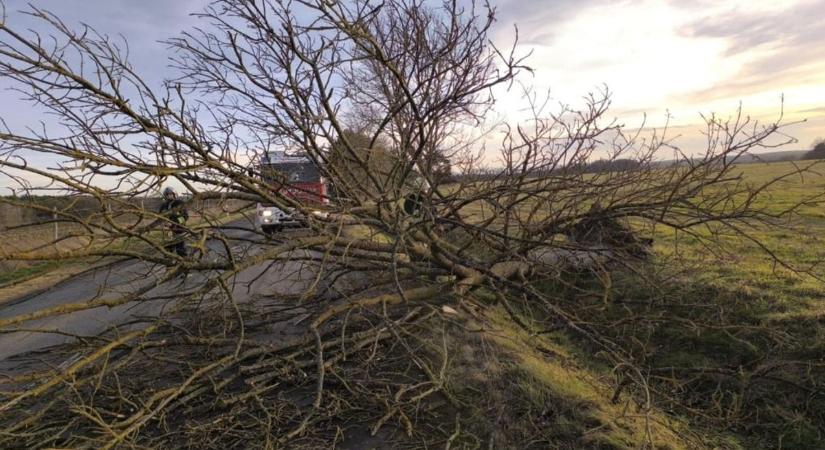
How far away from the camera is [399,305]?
18.5 feet

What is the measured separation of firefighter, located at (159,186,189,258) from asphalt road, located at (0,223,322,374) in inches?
10.4

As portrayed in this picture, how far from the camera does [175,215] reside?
14.8 feet

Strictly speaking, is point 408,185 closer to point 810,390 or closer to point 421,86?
point 421,86

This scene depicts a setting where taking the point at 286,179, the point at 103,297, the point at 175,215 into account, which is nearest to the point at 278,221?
the point at 286,179

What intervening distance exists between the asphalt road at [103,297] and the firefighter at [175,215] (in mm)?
265

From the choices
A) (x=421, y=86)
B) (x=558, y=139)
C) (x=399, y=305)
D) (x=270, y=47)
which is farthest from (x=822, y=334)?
(x=270, y=47)

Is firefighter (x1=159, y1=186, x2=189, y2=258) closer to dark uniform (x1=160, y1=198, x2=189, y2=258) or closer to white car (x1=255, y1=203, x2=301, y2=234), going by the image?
dark uniform (x1=160, y1=198, x2=189, y2=258)

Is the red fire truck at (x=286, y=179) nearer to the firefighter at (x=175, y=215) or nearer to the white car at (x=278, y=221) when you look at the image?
the white car at (x=278, y=221)

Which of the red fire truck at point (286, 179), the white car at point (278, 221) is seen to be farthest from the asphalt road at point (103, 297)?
the red fire truck at point (286, 179)

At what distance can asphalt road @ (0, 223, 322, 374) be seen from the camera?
14.7ft

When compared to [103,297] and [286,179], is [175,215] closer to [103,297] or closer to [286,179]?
[286,179]

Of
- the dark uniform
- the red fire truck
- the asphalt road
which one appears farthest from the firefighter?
the red fire truck

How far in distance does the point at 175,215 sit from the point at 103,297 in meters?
3.85

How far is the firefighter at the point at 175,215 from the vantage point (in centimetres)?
387
